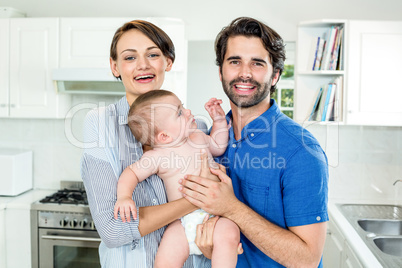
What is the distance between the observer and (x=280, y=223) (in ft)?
4.42

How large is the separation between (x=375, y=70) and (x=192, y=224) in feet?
6.57

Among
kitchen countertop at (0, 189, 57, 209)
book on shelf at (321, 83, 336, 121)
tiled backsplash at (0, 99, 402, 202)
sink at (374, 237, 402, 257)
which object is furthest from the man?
kitchen countertop at (0, 189, 57, 209)

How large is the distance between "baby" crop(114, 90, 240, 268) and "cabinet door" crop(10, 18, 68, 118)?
71.7 inches

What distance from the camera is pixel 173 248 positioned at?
1269 mm

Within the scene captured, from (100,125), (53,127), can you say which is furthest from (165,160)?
(53,127)

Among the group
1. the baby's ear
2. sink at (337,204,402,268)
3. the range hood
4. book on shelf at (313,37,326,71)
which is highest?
book on shelf at (313,37,326,71)

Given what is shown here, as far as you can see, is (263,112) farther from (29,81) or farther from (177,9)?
(29,81)

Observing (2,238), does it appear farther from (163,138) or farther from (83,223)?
(163,138)

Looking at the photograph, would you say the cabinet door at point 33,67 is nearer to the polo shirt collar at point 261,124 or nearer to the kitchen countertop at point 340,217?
the kitchen countertop at point 340,217

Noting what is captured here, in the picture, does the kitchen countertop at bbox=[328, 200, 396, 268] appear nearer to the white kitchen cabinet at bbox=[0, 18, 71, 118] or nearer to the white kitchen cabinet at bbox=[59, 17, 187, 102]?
the white kitchen cabinet at bbox=[59, 17, 187, 102]

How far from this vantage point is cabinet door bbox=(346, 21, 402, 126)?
2.63 metres

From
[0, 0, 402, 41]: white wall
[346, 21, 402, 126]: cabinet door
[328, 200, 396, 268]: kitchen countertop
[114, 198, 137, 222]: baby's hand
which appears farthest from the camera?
[0, 0, 402, 41]: white wall

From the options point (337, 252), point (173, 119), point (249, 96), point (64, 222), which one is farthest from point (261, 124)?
point (64, 222)

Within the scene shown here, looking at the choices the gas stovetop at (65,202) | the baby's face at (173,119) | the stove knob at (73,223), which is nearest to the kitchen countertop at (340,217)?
the gas stovetop at (65,202)
